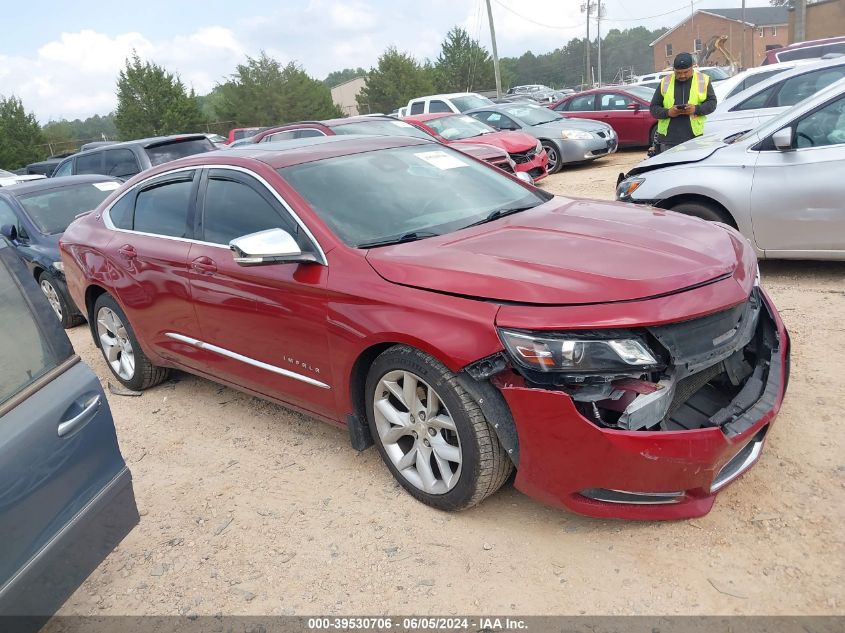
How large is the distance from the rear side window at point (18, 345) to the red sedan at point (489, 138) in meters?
8.77

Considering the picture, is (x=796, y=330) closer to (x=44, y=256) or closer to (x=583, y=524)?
(x=583, y=524)

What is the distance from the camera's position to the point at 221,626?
256cm

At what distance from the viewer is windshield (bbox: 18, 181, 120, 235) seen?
7281mm

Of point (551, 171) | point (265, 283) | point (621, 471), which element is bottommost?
point (551, 171)

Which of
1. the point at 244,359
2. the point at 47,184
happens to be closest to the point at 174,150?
the point at 47,184

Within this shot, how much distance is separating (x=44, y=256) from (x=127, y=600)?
523cm

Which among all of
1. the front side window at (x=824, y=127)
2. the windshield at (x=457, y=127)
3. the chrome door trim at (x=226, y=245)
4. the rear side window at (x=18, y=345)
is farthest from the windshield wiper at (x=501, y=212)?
the windshield at (x=457, y=127)

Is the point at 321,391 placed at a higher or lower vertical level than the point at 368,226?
lower

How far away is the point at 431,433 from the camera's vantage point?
2.92 m

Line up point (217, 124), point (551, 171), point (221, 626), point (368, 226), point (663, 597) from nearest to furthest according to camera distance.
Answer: point (663, 597) → point (221, 626) → point (368, 226) → point (551, 171) → point (217, 124)

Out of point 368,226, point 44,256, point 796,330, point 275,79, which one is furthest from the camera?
point 275,79

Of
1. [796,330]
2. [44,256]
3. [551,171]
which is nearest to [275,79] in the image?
[551,171]

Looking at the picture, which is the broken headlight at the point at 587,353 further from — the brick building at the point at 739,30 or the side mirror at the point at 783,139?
the brick building at the point at 739,30

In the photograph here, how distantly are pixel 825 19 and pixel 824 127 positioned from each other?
1933 inches
